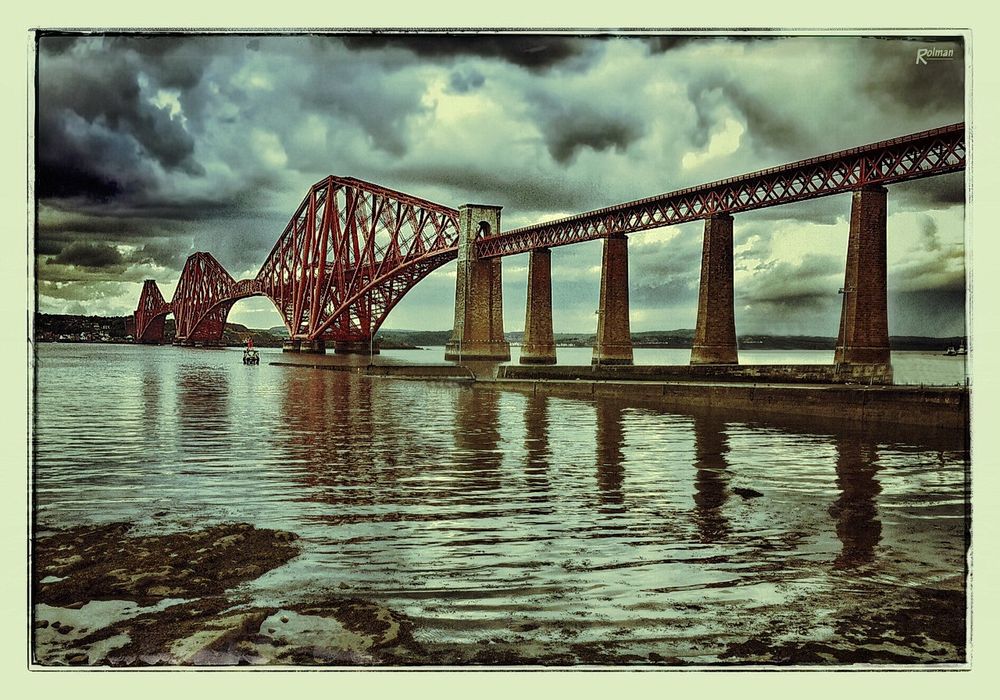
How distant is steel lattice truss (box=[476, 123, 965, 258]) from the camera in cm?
488

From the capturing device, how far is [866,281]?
5926 mm

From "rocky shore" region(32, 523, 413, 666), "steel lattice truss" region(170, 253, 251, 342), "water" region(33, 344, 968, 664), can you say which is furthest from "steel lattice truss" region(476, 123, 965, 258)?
"rocky shore" region(32, 523, 413, 666)

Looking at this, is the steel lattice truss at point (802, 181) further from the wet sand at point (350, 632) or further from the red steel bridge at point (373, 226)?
the wet sand at point (350, 632)

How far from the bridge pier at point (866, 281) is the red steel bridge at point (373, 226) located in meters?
0.34

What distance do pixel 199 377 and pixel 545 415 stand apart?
12030mm

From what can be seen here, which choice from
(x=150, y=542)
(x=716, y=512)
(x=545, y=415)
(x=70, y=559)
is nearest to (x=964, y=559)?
(x=716, y=512)

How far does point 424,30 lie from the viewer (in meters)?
4.38

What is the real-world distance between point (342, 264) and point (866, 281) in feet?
28.9

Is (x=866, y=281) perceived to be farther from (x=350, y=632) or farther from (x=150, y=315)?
(x=150, y=315)

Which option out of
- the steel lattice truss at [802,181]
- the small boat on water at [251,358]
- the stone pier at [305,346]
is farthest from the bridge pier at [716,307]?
the small boat on water at [251,358]

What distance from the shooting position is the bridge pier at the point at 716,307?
8328 mm

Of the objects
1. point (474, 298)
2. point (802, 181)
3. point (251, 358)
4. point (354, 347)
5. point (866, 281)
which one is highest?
point (802, 181)

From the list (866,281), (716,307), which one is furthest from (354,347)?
(866,281)

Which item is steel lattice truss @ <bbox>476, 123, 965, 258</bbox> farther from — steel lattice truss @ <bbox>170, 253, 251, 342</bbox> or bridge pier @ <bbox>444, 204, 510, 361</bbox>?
steel lattice truss @ <bbox>170, 253, 251, 342</bbox>
